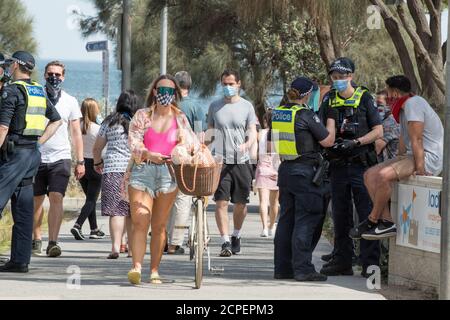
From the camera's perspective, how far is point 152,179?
448 inches

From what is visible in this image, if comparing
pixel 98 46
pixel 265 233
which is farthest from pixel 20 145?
pixel 98 46

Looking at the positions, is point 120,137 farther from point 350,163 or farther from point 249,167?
point 350,163

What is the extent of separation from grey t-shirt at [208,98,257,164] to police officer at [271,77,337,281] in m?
2.31

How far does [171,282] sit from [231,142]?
313 centimetres

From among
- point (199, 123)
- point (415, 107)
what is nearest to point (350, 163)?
point (415, 107)

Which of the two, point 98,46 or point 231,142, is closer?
point 231,142

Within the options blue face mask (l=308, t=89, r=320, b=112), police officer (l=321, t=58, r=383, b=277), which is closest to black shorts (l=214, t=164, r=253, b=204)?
blue face mask (l=308, t=89, r=320, b=112)

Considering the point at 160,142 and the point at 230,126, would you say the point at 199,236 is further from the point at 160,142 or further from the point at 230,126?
the point at 230,126

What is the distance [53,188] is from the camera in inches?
559

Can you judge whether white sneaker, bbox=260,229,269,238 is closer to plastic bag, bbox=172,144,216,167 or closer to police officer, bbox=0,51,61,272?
police officer, bbox=0,51,61,272

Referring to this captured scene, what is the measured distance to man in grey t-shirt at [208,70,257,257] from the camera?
14453 millimetres

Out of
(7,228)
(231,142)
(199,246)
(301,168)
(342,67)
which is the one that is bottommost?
(7,228)

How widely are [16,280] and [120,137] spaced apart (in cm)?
273

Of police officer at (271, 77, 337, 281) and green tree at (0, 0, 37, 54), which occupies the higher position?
green tree at (0, 0, 37, 54)
